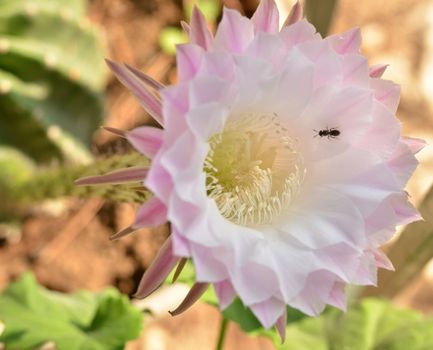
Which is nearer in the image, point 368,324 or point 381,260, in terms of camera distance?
point 381,260

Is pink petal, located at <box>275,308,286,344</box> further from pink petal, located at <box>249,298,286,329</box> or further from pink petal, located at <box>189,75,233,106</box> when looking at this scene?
pink petal, located at <box>189,75,233,106</box>

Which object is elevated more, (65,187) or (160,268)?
(160,268)

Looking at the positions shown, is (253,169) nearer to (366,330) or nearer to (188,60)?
(188,60)

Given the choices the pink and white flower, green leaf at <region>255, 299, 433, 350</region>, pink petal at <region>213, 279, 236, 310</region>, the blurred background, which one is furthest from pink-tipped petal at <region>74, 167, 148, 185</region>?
the blurred background

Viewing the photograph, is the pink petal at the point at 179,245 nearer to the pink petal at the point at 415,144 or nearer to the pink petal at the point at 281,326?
the pink petal at the point at 281,326

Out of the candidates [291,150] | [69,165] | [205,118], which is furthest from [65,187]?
[205,118]

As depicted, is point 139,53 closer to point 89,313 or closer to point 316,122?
point 89,313

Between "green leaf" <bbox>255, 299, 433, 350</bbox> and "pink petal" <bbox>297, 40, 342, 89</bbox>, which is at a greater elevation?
"pink petal" <bbox>297, 40, 342, 89</bbox>

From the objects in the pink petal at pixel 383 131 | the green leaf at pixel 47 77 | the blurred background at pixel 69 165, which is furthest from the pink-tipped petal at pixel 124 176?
the green leaf at pixel 47 77
